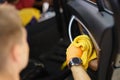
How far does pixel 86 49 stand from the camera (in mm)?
1317

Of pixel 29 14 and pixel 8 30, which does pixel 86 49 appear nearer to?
pixel 8 30

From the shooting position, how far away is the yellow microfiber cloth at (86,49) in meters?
1.32

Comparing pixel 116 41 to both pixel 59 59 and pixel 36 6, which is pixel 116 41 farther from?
pixel 36 6

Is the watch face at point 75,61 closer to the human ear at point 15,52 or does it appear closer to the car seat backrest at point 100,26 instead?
the car seat backrest at point 100,26

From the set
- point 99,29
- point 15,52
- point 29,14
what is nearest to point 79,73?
point 99,29

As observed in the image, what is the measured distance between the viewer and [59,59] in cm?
245

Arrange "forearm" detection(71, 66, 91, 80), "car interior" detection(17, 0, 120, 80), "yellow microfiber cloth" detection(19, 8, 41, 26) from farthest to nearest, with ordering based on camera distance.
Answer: "yellow microfiber cloth" detection(19, 8, 41, 26), "forearm" detection(71, 66, 91, 80), "car interior" detection(17, 0, 120, 80)

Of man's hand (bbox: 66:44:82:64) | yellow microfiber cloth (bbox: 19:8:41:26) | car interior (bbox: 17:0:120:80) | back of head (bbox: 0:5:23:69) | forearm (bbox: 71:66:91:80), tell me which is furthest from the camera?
yellow microfiber cloth (bbox: 19:8:41:26)

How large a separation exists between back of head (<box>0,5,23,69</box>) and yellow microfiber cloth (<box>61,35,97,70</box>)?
723 mm

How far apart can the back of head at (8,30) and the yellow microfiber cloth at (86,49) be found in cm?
72

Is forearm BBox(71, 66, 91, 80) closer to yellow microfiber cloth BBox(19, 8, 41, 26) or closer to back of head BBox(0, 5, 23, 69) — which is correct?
back of head BBox(0, 5, 23, 69)

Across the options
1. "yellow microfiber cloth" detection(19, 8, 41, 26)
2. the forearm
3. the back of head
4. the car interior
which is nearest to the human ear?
the back of head

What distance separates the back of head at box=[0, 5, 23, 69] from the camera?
23.2 inches

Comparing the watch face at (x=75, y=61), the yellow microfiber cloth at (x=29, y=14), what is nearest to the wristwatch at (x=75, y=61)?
the watch face at (x=75, y=61)
